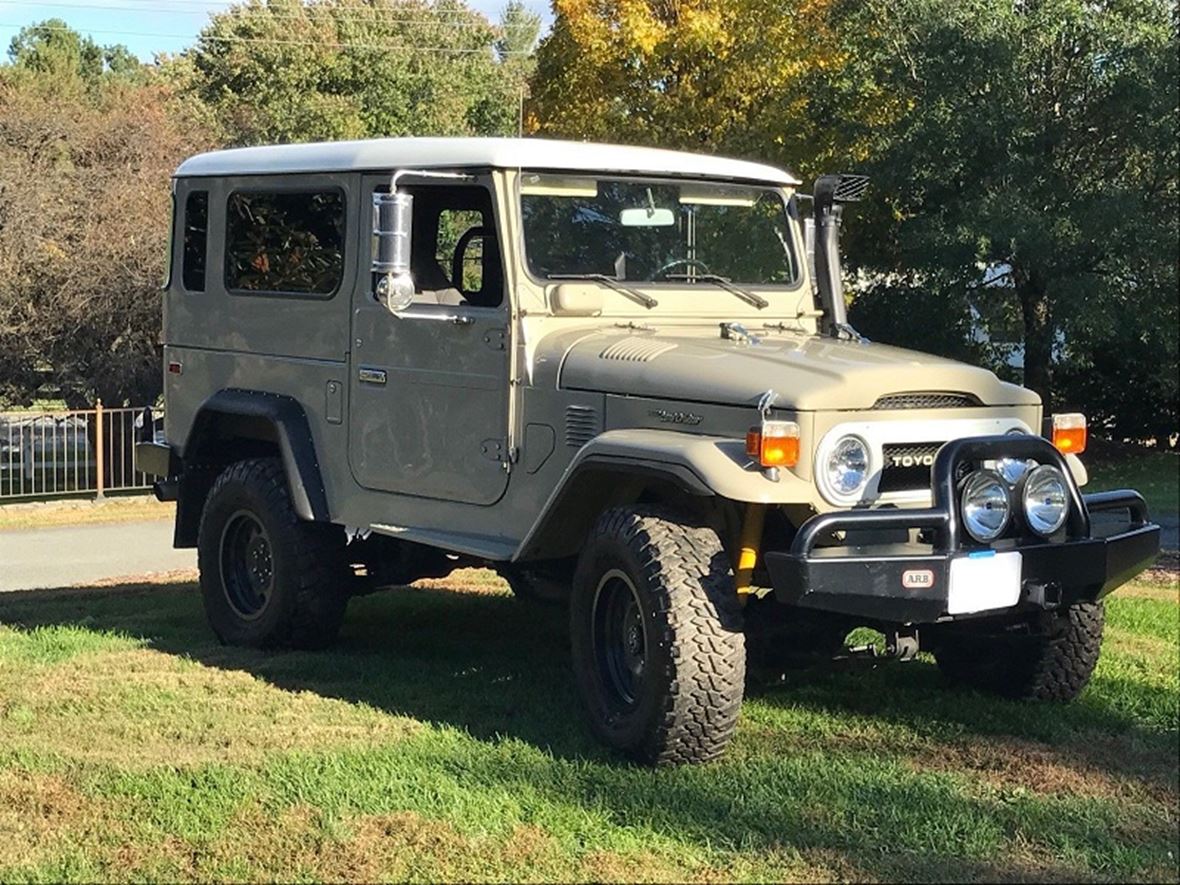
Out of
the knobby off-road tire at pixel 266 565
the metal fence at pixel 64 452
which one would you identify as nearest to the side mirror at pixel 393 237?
the knobby off-road tire at pixel 266 565

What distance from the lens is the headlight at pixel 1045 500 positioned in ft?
17.3

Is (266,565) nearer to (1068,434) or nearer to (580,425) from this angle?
(580,425)

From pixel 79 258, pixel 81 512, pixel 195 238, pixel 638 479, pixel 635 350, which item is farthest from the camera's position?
pixel 79 258

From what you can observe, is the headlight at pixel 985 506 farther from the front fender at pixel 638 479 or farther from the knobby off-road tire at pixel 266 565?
→ the knobby off-road tire at pixel 266 565

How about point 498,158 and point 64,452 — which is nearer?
→ point 498,158

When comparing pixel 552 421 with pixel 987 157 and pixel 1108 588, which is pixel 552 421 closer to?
pixel 1108 588

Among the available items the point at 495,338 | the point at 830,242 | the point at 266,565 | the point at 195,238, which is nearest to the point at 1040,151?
the point at 830,242

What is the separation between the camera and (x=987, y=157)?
63.8 ft

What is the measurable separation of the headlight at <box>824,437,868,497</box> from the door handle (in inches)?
70.2

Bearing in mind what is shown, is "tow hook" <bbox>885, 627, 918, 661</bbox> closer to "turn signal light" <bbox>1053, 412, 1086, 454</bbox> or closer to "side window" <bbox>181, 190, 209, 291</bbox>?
"turn signal light" <bbox>1053, 412, 1086, 454</bbox>

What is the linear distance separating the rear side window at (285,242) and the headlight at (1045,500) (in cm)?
331

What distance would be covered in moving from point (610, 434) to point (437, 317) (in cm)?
119

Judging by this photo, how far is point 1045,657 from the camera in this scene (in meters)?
6.21

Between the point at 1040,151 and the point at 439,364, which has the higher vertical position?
the point at 1040,151
